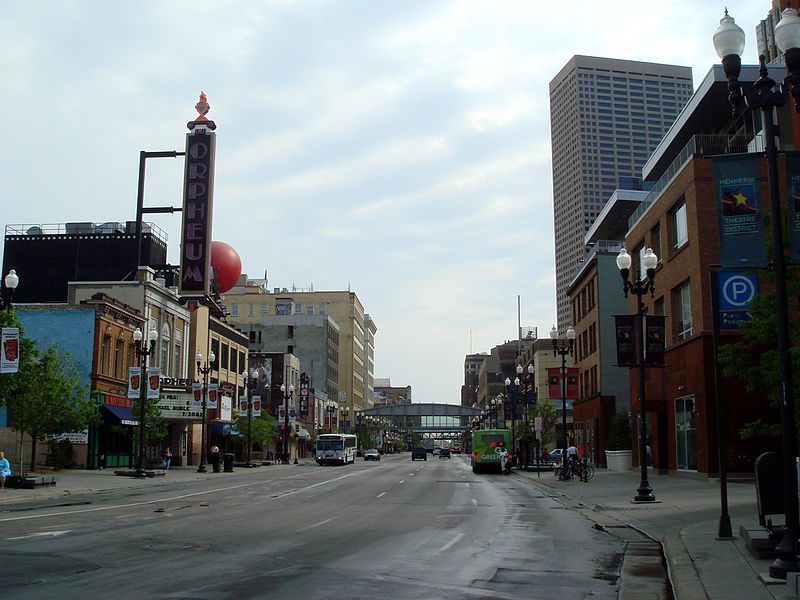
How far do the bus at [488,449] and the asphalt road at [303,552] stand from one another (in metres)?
30.2

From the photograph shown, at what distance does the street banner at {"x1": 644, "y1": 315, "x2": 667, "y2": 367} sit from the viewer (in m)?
26.4

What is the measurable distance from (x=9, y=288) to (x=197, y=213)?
94.6 feet

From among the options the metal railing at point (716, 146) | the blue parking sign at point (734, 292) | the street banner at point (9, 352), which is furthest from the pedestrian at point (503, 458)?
the blue parking sign at point (734, 292)

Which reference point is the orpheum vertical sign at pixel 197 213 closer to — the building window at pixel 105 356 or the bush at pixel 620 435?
the building window at pixel 105 356

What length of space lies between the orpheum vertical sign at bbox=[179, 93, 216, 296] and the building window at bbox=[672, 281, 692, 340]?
3214 centimetres

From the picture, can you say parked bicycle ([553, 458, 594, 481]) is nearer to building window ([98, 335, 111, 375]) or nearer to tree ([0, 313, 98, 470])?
tree ([0, 313, 98, 470])

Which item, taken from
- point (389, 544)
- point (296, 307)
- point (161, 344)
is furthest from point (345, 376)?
point (389, 544)

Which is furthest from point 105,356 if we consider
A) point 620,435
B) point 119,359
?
point 620,435

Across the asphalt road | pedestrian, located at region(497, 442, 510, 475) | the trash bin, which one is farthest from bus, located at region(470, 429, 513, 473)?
the asphalt road

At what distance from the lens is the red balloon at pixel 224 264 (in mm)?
68250

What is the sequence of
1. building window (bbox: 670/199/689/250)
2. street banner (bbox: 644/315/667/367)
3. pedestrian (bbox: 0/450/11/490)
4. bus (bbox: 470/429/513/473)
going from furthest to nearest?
bus (bbox: 470/429/513/473) < building window (bbox: 670/199/689/250) < pedestrian (bbox: 0/450/11/490) < street banner (bbox: 644/315/667/367)

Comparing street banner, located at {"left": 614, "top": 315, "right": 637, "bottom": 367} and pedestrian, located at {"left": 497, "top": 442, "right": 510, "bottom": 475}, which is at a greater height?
street banner, located at {"left": 614, "top": 315, "right": 637, "bottom": 367}

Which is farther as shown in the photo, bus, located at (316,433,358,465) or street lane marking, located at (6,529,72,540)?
bus, located at (316,433,358,465)

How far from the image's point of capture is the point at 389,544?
46.3ft
